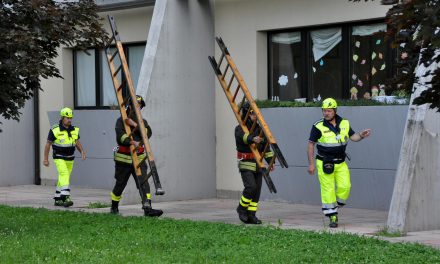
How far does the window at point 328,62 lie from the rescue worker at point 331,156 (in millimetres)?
2957

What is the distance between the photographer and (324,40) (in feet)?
56.3

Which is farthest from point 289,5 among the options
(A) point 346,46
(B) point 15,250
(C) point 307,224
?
(B) point 15,250

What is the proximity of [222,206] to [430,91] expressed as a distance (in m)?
10.4

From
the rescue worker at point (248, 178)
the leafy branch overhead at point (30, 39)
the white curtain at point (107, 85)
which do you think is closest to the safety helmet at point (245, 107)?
the rescue worker at point (248, 178)

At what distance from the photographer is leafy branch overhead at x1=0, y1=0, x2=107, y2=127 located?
11.6 metres

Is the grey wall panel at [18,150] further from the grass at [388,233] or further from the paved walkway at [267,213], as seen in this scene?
the grass at [388,233]

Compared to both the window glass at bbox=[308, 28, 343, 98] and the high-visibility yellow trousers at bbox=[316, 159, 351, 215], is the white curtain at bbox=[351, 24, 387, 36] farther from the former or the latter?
the high-visibility yellow trousers at bbox=[316, 159, 351, 215]

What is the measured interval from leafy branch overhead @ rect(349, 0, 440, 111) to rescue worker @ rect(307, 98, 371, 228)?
5.86 meters

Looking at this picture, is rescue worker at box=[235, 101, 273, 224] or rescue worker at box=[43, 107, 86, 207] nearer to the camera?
rescue worker at box=[235, 101, 273, 224]

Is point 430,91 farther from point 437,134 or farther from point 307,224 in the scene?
point 307,224

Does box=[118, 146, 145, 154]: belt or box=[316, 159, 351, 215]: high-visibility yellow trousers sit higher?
box=[118, 146, 145, 154]: belt

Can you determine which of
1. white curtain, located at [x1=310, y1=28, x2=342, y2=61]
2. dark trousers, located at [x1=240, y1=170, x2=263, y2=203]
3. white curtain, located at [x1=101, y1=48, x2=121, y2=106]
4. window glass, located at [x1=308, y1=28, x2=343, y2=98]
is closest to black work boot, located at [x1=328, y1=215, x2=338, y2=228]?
dark trousers, located at [x1=240, y1=170, x2=263, y2=203]

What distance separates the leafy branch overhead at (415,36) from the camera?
598cm

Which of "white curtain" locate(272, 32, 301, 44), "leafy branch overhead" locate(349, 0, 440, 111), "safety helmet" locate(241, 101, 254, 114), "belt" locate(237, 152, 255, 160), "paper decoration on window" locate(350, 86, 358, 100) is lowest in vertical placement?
"belt" locate(237, 152, 255, 160)
